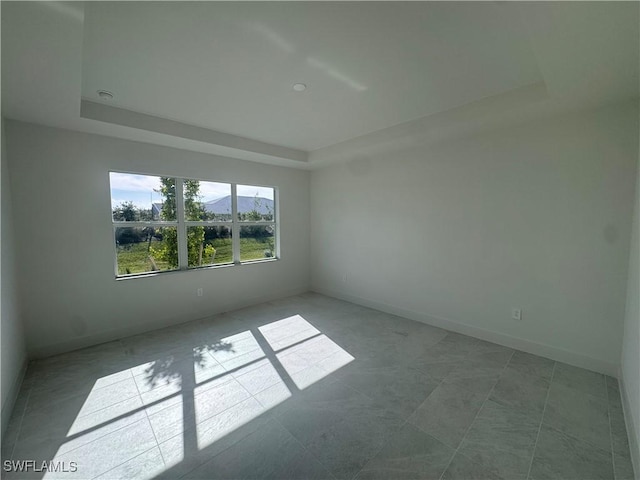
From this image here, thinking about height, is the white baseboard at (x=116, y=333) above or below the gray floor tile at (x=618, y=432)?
above

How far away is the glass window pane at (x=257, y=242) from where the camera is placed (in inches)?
178

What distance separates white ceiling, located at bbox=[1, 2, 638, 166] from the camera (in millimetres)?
1472

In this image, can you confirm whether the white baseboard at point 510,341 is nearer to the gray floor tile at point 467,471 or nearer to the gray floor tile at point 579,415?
the gray floor tile at point 579,415

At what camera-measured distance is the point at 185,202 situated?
151 inches

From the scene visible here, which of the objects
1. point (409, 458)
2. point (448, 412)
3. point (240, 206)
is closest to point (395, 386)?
point (448, 412)

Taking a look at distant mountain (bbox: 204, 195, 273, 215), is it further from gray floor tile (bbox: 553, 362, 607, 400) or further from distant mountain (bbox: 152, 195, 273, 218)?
gray floor tile (bbox: 553, 362, 607, 400)

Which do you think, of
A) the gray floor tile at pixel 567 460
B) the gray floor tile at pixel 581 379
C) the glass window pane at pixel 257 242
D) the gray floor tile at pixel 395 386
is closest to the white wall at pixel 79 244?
the glass window pane at pixel 257 242

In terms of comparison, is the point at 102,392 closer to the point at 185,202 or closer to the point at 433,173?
the point at 185,202

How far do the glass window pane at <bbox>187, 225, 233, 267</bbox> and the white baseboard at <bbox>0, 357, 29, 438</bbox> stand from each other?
1921 millimetres

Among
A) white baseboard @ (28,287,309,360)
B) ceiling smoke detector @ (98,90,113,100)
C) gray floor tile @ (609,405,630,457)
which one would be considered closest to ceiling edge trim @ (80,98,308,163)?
ceiling smoke detector @ (98,90,113,100)

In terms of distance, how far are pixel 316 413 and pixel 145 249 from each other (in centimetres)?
302

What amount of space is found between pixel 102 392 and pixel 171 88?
8.91 ft

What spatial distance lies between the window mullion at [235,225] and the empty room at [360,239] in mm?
24

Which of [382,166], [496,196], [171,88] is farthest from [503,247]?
[171,88]
